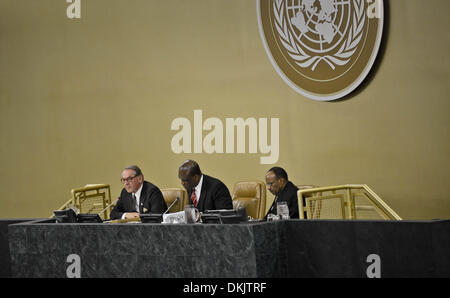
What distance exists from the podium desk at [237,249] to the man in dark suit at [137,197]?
134cm

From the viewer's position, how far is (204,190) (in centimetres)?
505

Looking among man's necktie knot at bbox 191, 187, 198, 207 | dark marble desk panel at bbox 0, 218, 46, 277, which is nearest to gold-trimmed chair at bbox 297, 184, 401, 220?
man's necktie knot at bbox 191, 187, 198, 207

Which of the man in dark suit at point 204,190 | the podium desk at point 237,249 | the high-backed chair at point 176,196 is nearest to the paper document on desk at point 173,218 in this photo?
the podium desk at point 237,249

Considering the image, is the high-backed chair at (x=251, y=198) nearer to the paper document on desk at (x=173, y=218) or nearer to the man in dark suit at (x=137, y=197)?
the man in dark suit at (x=137, y=197)

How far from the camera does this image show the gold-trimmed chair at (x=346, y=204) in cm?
483

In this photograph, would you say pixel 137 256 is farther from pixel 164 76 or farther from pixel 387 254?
pixel 164 76

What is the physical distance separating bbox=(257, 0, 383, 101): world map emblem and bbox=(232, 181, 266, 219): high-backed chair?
3.47 ft

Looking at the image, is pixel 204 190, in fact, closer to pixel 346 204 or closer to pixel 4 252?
pixel 346 204

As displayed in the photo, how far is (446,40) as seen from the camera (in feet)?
17.0

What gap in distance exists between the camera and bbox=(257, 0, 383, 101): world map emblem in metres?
5.55

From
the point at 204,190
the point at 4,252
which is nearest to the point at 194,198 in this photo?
the point at 204,190

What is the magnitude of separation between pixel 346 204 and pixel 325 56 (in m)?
1.34
